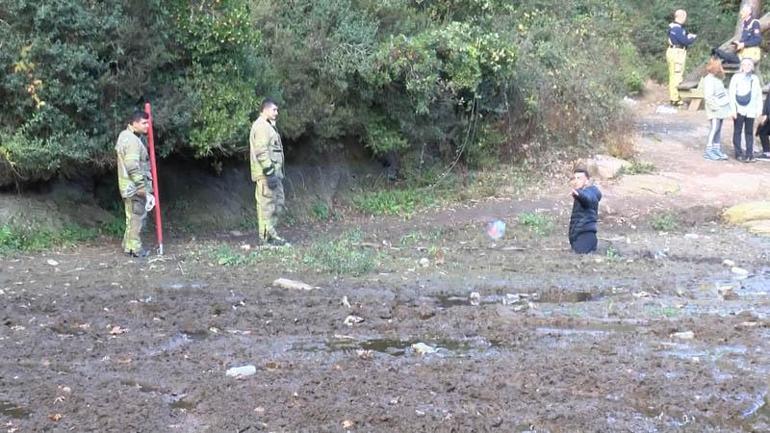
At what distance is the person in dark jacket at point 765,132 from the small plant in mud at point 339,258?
9.84 meters

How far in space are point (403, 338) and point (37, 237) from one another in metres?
6.24

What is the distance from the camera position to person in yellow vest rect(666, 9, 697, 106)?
21125 millimetres

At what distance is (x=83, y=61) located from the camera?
11.1 meters

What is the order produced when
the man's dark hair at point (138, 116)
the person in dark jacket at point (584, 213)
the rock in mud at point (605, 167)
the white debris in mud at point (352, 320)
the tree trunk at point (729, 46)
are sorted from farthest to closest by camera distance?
the tree trunk at point (729, 46), the rock in mud at point (605, 167), the man's dark hair at point (138, 116), the person in dark jacket at point (584, 213), the white debris in mud at point (352, 320)

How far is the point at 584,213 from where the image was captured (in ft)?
35.6

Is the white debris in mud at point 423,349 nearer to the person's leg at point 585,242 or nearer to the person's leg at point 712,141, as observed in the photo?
the person's leg at point 585,242

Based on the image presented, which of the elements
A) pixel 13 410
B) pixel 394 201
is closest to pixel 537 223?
pixel 394 201

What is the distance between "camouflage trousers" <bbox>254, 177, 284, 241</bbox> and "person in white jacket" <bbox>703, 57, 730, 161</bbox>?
9267mm

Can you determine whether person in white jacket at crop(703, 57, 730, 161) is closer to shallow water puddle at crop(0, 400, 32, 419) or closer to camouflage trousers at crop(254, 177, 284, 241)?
camouflage trousers at crop(254, 177, 284, 241)

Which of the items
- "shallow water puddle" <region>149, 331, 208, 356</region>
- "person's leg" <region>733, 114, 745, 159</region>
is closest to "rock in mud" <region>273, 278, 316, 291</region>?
"shallow water puddle" <region>149, 331, 208, 356</region>

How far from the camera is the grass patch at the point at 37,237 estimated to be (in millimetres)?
11312

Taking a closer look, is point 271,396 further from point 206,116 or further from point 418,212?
point 418,212

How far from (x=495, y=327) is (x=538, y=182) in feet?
28.5

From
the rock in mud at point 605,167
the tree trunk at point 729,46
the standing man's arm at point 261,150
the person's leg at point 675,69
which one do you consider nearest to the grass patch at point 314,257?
the standing man's arm at point 261,150
